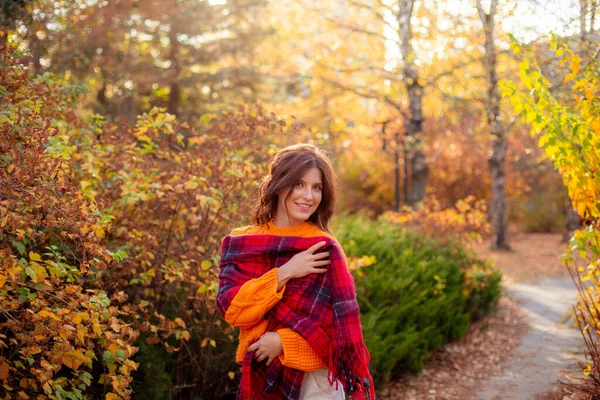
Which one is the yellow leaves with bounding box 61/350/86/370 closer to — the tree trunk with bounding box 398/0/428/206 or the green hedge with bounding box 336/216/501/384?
the green hedge with bounding box 336/216/501/384

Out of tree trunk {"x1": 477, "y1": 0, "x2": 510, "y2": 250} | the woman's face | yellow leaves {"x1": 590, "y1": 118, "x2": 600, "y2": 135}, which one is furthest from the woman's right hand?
tree trunk {"x1": 477, "y1": 0, "x2": 510, "y2": 250}

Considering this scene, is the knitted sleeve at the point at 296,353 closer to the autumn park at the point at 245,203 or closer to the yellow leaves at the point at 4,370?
the autumn park at the point at 245,203

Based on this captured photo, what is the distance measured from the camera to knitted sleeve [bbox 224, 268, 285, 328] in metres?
2.44

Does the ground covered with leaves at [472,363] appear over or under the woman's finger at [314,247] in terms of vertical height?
under

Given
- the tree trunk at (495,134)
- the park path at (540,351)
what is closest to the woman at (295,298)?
the park path at (540,351)

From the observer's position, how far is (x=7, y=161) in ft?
8.99

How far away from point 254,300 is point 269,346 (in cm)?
20

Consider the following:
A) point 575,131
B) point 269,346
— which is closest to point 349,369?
point 269,346

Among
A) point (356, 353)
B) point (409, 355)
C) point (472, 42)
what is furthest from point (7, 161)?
point (472, 42)

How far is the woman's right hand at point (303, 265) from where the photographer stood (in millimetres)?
2441

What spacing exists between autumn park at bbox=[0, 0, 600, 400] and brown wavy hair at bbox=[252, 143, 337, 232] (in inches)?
2.5

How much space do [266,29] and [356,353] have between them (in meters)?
13.9

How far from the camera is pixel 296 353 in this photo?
7.95 ft

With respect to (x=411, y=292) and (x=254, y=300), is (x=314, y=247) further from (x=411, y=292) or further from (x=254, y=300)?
(x=411, y=292)
